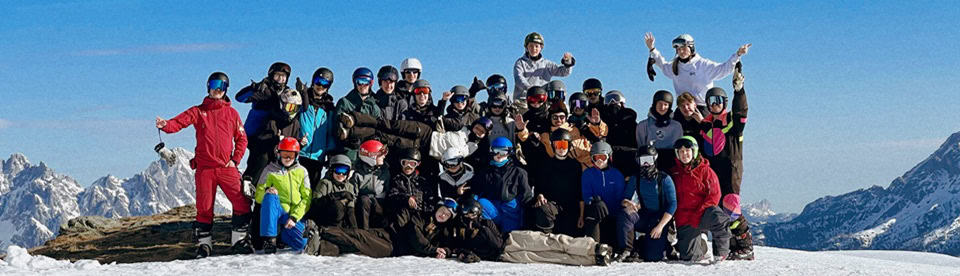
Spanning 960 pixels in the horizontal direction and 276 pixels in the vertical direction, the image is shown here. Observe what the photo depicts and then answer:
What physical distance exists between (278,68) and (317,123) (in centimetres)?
106

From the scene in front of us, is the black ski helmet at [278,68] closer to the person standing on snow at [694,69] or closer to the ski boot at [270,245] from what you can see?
the ski boot at [270,245]

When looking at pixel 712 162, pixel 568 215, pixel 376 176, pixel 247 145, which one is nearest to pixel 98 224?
pixel 247 145

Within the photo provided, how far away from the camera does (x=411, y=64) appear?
53.9 feet

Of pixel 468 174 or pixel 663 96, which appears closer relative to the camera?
pixel 468 174

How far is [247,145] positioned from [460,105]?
3.45 meters

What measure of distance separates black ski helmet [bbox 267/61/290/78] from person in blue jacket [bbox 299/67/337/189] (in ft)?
1.41

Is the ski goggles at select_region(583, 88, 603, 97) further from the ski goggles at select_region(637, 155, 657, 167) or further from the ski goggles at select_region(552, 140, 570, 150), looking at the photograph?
the ski goggles at select_region(637, 155, 657, 167)

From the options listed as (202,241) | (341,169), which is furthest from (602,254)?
(202,241)

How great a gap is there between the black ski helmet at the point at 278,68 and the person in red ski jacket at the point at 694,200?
6205mm

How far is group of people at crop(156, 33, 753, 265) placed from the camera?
14.4 m

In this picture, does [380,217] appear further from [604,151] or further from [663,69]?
[663,69]

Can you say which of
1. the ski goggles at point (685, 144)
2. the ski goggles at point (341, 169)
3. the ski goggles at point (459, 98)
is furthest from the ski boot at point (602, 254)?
the ski goggles at point (341, 169)

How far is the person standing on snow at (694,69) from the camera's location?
1641 cm

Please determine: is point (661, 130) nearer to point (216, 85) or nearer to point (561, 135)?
point (561, 135)
